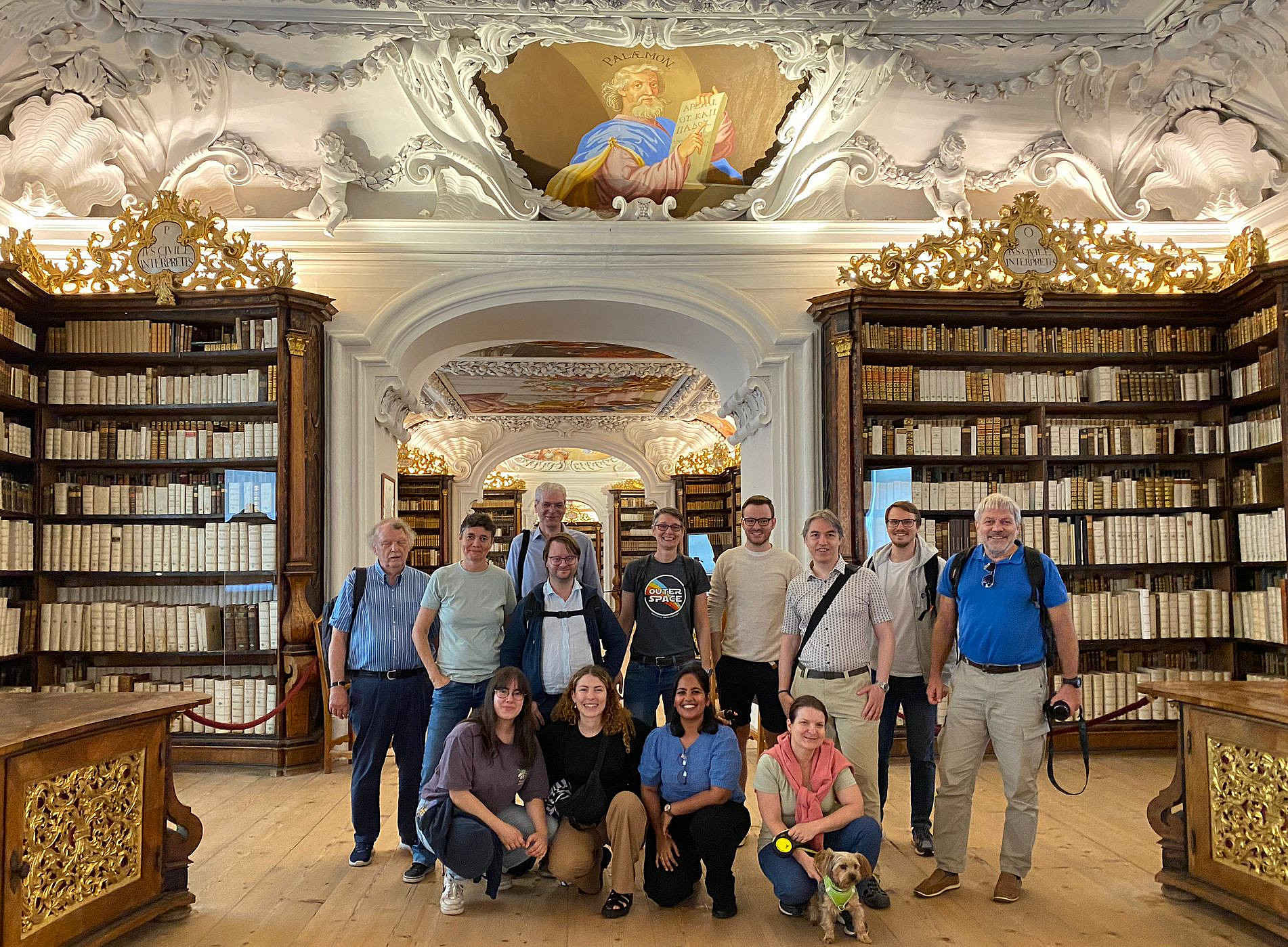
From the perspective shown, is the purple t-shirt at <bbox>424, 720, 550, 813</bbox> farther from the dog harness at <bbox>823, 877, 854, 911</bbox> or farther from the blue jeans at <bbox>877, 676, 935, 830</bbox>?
the blue jeans at <bbox>877, 676, 935, 830</bbox>

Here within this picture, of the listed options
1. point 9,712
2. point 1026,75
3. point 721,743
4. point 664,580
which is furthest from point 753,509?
point 1026,75

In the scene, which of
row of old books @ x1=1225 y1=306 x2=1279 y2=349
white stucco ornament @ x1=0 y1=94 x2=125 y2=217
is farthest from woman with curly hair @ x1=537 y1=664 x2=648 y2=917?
white stucco ornament @ x1=0 y1=94 x2=125 y2=217

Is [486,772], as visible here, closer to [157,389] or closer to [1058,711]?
[1058,711]

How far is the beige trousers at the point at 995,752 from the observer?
13.1 ft

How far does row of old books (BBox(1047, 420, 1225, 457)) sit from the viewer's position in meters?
7.07

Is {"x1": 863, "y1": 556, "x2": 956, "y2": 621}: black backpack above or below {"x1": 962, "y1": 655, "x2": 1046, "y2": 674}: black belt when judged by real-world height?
above

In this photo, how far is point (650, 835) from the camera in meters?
4.04

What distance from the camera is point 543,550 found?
4.76m

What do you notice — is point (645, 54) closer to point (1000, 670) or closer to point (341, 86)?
point (341, 86)

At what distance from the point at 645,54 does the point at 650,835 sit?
4810 mm

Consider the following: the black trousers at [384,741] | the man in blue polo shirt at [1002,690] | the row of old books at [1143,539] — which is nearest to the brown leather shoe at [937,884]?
the man in blue polo shirt at [1002,690]

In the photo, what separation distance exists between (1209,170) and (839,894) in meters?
5.87

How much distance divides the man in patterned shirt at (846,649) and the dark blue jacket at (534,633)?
0.83 meters

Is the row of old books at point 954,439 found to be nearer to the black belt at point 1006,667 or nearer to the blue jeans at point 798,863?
the black belt at point 1006,667
